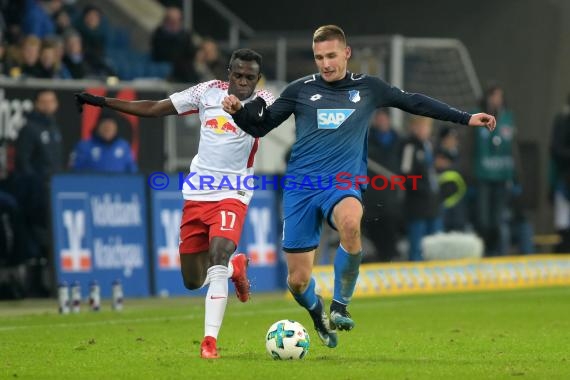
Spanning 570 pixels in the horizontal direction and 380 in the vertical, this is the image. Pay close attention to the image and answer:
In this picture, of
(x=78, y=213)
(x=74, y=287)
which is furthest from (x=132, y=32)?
(x=74, y=287)

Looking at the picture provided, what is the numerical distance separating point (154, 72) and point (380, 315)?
848 cm

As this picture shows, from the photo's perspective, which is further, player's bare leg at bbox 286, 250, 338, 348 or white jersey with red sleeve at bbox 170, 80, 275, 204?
white jersey with red sleeve at bbox 170, 80, 275, 204

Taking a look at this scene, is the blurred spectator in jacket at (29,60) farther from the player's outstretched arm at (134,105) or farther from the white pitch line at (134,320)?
the player's outstretched arm at (134,105)

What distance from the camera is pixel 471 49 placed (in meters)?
28.6

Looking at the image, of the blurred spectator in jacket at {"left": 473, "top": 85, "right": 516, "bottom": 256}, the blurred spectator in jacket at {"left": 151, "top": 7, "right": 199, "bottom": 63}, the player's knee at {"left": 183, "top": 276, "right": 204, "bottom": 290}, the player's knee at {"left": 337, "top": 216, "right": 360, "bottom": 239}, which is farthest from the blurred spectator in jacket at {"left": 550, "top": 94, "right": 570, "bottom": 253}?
the player's knee at {"left": 337, "top": 216, "right": 360, "bottom": 239}

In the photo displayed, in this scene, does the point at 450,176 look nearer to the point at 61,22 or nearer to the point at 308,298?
the point at 61,22

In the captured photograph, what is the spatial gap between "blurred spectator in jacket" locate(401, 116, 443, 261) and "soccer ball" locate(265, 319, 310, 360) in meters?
10.1

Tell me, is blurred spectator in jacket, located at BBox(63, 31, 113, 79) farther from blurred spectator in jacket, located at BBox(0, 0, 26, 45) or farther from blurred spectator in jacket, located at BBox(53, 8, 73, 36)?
blurred spectator in jacket, located at BBox(0, 0, 26, 45)

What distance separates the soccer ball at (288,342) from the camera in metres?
10.6

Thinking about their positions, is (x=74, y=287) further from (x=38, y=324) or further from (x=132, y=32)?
(x=132, y=32)

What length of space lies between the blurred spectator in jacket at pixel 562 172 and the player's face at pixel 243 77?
1260cm

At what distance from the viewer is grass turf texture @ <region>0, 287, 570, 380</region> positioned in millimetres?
9898

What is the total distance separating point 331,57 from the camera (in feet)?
35.9

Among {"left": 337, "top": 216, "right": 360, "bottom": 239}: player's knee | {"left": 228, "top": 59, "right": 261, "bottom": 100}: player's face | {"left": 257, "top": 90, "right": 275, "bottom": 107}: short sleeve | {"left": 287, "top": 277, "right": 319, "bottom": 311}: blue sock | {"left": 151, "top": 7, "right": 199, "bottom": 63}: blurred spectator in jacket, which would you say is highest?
{"left": 151, "top": 7, "right": 199, "bottom": 63}: blurred spectator in jacket
